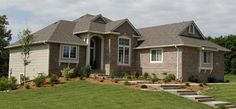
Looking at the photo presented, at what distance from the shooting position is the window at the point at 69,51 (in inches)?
1409

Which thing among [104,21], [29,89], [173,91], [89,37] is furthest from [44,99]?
[104,21]

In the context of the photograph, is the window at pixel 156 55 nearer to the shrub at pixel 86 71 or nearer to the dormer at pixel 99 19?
the dormer at pixel 99 19

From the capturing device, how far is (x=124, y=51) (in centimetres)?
3906

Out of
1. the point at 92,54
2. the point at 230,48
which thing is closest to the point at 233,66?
the point at 230,48

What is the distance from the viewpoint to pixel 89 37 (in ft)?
122

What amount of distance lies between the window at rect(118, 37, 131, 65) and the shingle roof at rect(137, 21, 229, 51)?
1.17 m

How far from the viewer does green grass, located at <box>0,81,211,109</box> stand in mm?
20234

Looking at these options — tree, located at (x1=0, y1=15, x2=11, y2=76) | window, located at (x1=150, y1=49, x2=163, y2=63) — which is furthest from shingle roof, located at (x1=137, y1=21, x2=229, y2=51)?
tree, located at (x1=0, y1=15, x2=11, y2=76)

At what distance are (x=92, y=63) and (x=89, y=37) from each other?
3.05m

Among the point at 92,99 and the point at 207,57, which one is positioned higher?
the point at 207,57

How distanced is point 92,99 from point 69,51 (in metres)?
14.5

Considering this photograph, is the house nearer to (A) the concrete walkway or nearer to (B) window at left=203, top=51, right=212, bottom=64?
(B) window at left=203, top=51, right=212, bottom=64

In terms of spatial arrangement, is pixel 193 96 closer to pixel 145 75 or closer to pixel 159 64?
pixel 145 75

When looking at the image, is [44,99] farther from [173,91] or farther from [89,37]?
[89,37]
